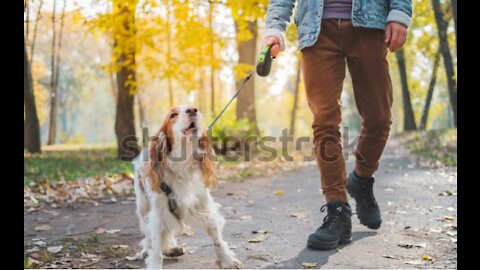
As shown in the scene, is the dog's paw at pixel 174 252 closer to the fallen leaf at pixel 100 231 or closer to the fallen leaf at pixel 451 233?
the fallen leaf at pixel 100 231

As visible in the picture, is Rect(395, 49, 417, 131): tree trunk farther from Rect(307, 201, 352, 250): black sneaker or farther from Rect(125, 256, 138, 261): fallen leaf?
Rect(125, 256, 138, 261): fallen leaf

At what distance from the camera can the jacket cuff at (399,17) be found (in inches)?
134

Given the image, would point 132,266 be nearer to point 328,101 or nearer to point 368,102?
point 328,101

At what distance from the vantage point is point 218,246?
337 centimetres

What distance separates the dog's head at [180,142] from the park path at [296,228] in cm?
65

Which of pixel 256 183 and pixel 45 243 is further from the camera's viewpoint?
pixel 256 183

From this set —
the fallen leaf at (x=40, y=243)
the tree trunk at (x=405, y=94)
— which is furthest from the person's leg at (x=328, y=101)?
the tree trunk at (x=405, y=94)

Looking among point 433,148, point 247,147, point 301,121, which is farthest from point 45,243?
point 301,121

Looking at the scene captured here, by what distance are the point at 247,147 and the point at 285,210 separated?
772 cm

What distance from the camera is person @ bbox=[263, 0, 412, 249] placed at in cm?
349

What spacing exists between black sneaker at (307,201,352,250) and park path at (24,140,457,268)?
0.06 metres

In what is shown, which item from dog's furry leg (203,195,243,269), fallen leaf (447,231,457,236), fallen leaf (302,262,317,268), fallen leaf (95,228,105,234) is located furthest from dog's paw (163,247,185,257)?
fallen leaf (447,231,457,236)
